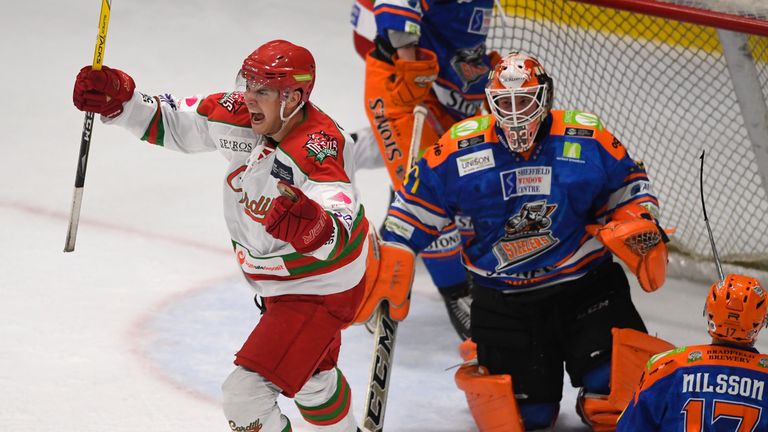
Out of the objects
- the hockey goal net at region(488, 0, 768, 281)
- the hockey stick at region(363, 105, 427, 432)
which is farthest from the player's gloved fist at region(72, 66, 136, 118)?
the hockey goal net at region(488, 0, 768, 281)

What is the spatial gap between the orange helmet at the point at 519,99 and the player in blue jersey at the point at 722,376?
32.3 inches

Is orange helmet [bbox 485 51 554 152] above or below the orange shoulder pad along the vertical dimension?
above

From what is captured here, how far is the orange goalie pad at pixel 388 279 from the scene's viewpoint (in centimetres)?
329

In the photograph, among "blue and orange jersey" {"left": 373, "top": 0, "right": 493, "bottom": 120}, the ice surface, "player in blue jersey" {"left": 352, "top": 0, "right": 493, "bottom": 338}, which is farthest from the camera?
"blue and orange jersey" {"left": 373, "top": 0, "right": 493, "bottom": 120}

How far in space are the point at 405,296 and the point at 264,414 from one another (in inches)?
25.5

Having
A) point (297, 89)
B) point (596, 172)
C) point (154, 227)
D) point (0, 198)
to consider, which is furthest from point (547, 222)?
point (0, 198)

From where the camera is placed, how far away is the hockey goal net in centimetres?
463

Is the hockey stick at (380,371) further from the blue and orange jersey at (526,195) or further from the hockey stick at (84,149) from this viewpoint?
the hockey stick at (84,149)

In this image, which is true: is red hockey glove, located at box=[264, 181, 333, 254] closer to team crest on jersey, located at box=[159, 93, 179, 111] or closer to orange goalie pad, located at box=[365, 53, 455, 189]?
team crest on jersey, located at box=[159, 93, 179, 111]

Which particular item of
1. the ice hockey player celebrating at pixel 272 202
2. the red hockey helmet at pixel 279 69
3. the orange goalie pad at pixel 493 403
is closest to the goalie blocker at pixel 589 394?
the orange goalie pad at pixel 493 403

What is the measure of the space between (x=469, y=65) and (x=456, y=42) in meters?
0.09

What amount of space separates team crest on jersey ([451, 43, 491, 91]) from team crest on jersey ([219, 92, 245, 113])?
1394 mm

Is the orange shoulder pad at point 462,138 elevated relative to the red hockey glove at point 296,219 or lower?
lower

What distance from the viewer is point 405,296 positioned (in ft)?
10.8
